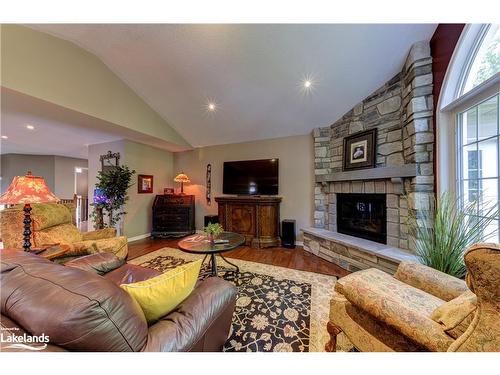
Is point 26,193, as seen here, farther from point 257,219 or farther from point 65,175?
point 65,175

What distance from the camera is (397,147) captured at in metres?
2.58

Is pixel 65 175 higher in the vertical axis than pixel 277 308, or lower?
higher

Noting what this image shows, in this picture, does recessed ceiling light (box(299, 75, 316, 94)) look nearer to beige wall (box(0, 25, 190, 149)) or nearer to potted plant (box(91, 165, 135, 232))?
beige wall (box(0, 25, 190, 149))

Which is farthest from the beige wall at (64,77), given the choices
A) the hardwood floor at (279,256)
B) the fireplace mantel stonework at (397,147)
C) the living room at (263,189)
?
the fireplace mantel stonework at (397,147)

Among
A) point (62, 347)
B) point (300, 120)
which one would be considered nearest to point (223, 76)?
point (300, 120)

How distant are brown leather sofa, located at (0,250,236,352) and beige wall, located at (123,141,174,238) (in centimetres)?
371

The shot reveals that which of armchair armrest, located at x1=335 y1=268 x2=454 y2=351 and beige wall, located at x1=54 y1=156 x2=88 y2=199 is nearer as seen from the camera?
armchair armrest, located at x1=335 y1=268 x2=454 y2=351

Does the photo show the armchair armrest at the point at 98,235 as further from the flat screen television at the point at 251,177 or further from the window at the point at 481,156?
the window at the point at 481,156

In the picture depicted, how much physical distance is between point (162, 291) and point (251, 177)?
347cm

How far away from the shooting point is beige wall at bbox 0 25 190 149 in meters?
2.22

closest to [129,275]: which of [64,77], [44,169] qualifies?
[64,77]

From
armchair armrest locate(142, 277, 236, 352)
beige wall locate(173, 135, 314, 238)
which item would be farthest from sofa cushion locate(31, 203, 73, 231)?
beige wall locate(173, 135, 314, 238)
